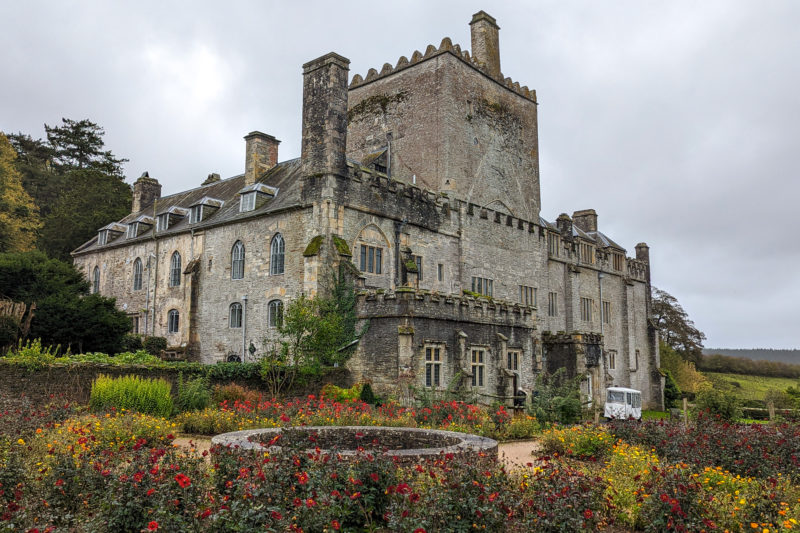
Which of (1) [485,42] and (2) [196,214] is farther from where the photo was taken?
(1) [485,42]

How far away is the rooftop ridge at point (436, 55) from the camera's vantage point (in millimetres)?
33125

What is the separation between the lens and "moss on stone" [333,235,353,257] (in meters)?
24.8

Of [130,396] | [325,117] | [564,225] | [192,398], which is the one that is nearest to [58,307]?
[192,398]

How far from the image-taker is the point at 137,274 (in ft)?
116

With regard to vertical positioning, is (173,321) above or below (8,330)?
above

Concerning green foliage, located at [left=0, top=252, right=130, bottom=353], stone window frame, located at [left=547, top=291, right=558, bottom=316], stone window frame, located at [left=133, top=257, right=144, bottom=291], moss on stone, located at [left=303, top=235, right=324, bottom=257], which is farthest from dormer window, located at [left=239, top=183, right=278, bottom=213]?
stone window frame, located at [left=547, top=291, right=558, bottom=316]

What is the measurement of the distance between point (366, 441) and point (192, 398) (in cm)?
893

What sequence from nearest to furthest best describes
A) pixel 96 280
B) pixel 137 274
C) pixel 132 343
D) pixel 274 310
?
pixel 274 310
pixel 132 343
pixel 137 274
pixel 96 280

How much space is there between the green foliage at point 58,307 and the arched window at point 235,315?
4.37m

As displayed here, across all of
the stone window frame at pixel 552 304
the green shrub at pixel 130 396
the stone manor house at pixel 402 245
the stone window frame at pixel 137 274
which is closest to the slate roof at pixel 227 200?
the stone manor house at pixel 402 245

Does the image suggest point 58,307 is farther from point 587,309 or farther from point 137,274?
point 587,309

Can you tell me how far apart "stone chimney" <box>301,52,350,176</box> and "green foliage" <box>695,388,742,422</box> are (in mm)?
15351

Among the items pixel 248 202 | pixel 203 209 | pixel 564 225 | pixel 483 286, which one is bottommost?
pixel 483 286

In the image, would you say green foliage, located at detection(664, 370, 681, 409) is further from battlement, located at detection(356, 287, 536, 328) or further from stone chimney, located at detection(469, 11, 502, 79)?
stone chimney, located at detection(469, 11, 502, 79)
